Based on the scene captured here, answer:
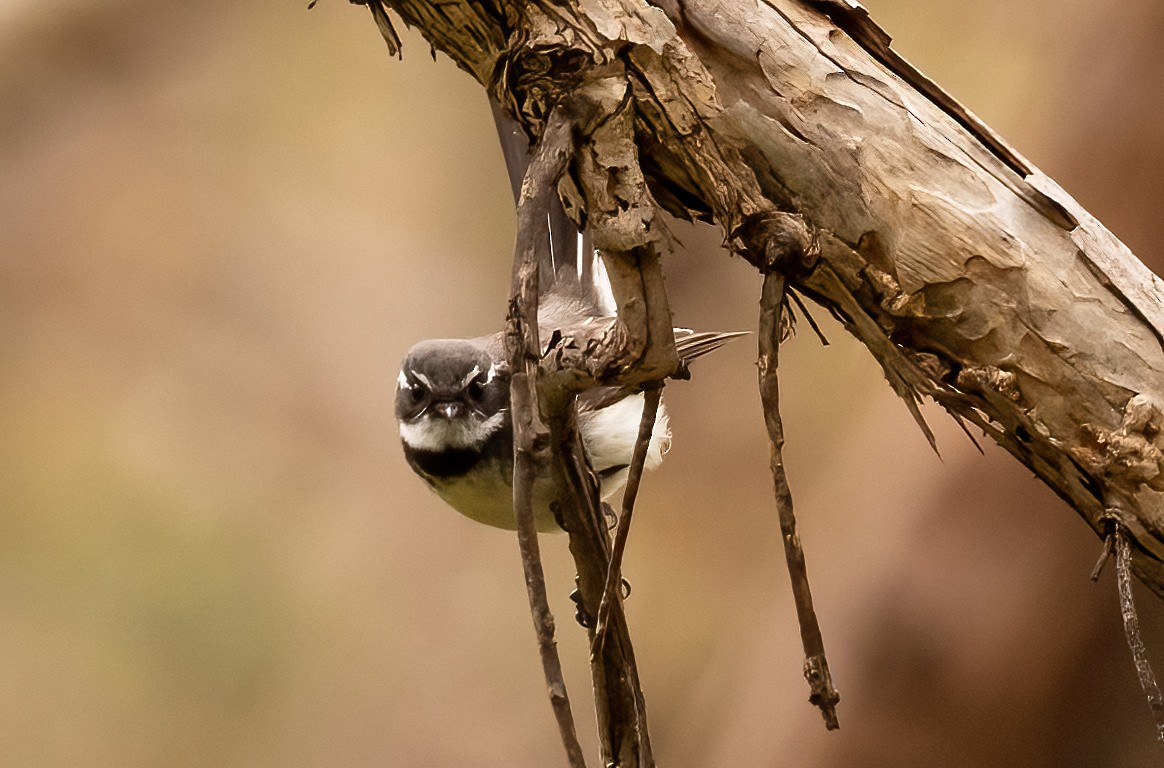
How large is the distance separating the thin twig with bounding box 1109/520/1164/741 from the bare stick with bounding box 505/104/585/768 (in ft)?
1.57

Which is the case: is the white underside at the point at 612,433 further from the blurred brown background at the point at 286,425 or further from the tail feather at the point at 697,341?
the blurred brown background at the point at 286,425

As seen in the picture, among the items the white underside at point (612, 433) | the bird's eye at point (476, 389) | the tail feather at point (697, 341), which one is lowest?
the white underside at point (612, 433)

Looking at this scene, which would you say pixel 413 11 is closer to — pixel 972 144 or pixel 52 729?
pixel 972 144

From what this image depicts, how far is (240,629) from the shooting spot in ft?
11.1

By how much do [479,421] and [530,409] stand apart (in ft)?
3.58

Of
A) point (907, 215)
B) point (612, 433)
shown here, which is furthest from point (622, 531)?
point (612, 433)

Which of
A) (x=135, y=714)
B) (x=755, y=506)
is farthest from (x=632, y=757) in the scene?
(x=135, y=714)

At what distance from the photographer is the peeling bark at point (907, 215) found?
1030 mm

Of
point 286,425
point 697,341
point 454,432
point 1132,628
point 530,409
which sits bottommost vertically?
point 1132,628

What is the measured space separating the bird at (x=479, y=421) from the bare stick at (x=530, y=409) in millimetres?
965

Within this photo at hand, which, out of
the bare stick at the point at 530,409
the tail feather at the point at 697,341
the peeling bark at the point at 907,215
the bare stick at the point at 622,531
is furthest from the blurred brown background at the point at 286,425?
the bare stick at the point at 530,409

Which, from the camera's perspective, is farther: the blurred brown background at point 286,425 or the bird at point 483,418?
the blurred brown background at point 286,425

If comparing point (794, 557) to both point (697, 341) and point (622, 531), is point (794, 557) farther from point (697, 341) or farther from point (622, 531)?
point (697, 341)

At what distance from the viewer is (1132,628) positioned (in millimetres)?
955
